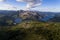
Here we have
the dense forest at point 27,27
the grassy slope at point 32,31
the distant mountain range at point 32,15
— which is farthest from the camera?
the grassy slope at point 32,31

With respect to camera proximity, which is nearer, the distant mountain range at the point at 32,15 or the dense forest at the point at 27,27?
the distant mountain range at the point at 32,15

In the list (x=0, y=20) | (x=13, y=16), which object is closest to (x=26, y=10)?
(x=13, y=16)

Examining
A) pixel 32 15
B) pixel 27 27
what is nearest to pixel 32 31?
pixel 27 27

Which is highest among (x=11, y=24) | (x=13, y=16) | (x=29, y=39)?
(x=13, y=16)

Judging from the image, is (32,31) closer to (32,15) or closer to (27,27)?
(27,27)

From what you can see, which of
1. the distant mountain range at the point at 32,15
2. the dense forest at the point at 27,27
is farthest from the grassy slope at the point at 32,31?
the distant mountain range at the point at 32,15

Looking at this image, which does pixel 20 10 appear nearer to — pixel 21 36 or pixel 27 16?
pixel 27 16

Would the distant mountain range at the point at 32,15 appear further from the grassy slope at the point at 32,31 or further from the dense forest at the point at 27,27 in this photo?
the grassy slope at the point at 32,31

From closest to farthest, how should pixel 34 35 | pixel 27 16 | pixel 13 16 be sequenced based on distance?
pixel 13 16
pixel 27 16
pixel 34 35

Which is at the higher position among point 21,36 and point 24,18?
point 24,18
